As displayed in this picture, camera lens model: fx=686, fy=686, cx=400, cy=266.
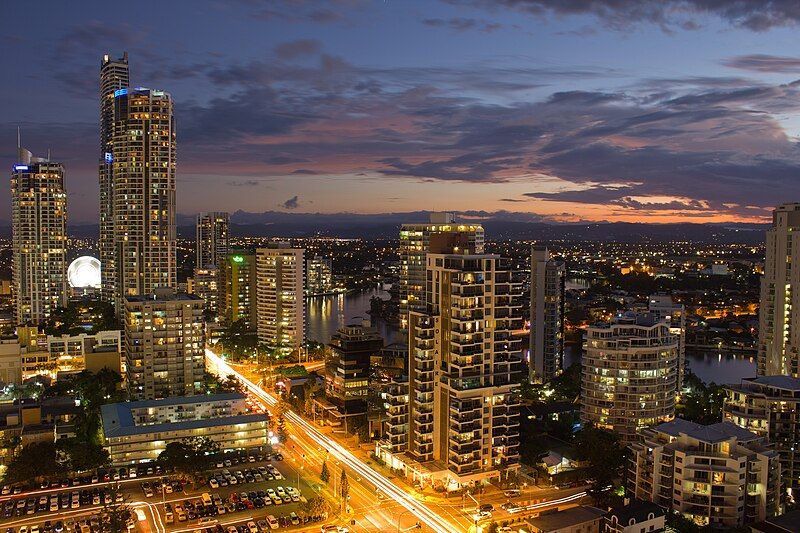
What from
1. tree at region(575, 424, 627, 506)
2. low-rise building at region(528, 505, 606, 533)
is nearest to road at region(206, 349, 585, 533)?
tree at region(575, 424, 627, 506)

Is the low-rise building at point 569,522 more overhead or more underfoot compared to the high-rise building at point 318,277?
more underfoot

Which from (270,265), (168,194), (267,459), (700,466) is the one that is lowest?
(267,459)

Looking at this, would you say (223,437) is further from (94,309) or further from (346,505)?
(94,309)

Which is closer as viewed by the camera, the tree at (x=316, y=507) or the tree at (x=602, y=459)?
the tree at (x=316, y=507)

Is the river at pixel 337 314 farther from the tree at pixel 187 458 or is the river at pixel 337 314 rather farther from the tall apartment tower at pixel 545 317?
the tree at pixel 187 458

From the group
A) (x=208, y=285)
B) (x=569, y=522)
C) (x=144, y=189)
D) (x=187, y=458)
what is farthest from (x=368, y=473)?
(x=208, y=285)

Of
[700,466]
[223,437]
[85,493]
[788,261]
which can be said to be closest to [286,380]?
[223,437]

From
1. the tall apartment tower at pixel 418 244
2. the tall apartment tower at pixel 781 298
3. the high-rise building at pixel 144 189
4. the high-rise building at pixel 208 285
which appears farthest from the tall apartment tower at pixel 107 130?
the tall apartment tower at pixel 781 298
